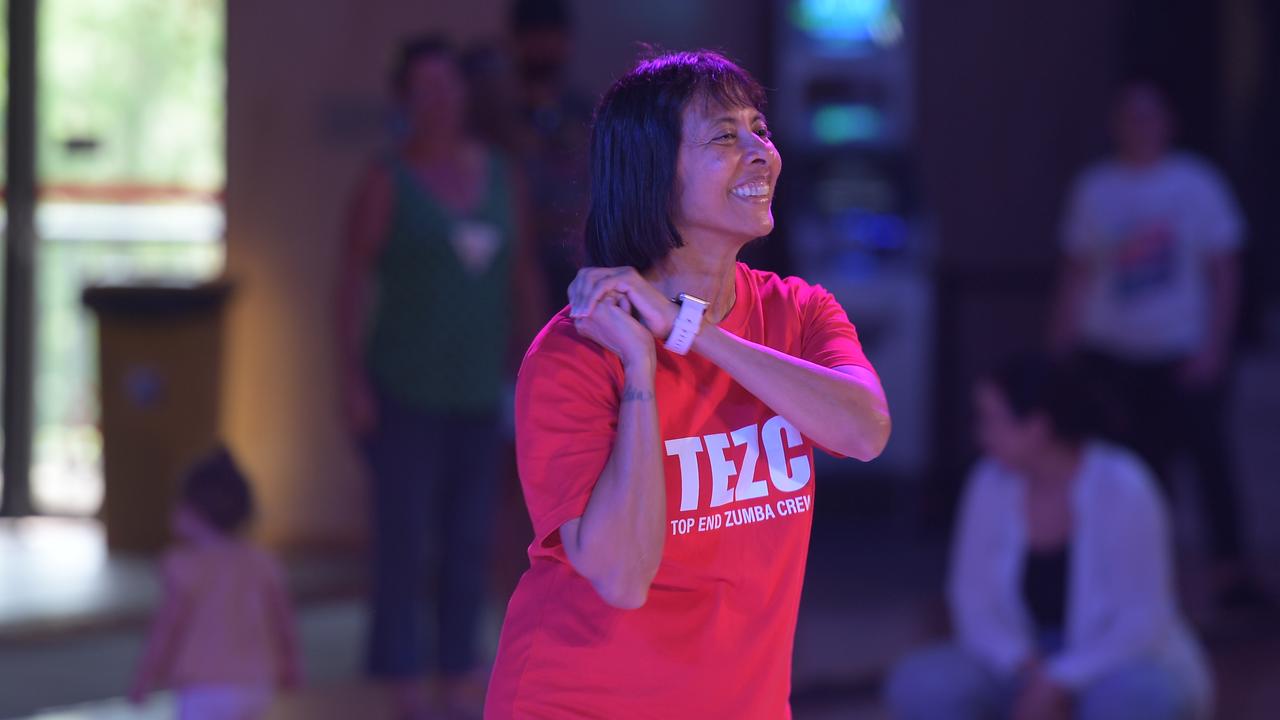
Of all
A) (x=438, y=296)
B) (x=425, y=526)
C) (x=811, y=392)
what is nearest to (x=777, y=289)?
(x=811, y=392)

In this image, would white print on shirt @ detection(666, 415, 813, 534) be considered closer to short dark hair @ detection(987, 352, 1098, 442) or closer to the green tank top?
short dark hair @ detection(987, 352, 1098, 442)

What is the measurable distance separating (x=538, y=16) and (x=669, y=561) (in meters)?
3.25

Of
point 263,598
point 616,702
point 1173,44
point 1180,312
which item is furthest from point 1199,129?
point 616,702

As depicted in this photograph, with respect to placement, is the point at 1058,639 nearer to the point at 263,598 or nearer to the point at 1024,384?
the point at 1024,384

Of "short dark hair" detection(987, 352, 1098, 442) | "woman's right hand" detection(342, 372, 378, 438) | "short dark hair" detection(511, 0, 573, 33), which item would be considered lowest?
"woman's right hand" detection(342, 372, 378, 438)

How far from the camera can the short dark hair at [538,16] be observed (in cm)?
459

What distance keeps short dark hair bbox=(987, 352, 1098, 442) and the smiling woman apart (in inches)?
72.6

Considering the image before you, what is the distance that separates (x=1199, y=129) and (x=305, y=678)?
421 centimetres

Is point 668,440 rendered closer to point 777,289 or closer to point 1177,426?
point 777,289

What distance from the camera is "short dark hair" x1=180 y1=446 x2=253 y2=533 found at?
324cm

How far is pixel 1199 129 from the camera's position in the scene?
6426 mm

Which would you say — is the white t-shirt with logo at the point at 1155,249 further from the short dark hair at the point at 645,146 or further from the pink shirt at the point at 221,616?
the short dark hair at the point at 645,146

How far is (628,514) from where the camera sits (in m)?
1.51

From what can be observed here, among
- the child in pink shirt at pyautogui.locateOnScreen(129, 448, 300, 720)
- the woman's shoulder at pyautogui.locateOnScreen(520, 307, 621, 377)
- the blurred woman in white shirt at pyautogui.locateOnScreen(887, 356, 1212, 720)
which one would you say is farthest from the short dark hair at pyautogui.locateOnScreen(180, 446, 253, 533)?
the woman's shoulder at pyautogui.locateOnScreen(520, 307, 621, 377)
